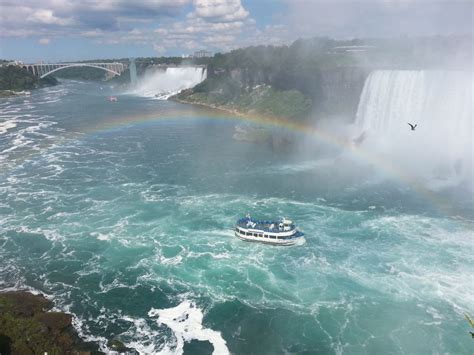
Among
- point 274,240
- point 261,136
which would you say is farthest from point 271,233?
point 261,136

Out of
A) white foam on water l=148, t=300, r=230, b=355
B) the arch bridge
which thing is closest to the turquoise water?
white foam on water l=148, t=300, r=230, b=355

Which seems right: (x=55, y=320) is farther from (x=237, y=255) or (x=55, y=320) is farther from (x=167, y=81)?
(x=167, y=81)

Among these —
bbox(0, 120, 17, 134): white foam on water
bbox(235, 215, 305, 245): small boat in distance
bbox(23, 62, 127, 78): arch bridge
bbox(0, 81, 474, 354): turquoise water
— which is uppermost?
bbox(23, 62, 127, 78): arch bridge

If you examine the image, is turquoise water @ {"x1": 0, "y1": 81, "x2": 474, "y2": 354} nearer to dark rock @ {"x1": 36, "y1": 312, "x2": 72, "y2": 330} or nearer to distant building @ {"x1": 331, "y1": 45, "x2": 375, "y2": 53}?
dark rock @ {"x1": 36, "y1": 312, "x2": 72, "y2": 330}

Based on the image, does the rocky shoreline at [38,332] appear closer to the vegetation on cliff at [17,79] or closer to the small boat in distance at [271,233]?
the small boat in distance at [271,233]

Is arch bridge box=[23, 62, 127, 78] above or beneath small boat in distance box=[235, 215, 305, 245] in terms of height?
above

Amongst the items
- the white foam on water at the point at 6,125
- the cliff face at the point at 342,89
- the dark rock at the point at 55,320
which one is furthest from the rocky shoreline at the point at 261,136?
the white foam on water at the point at 6,125

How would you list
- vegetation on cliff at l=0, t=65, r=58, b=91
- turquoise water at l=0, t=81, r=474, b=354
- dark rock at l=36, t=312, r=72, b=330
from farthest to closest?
vegetation on cliff at l=0, t=65, r=58, b=91 < turquoise water at l=0, t=81, r=474, b=354 < dark rock at l=36, t=312, r=72, b=330
